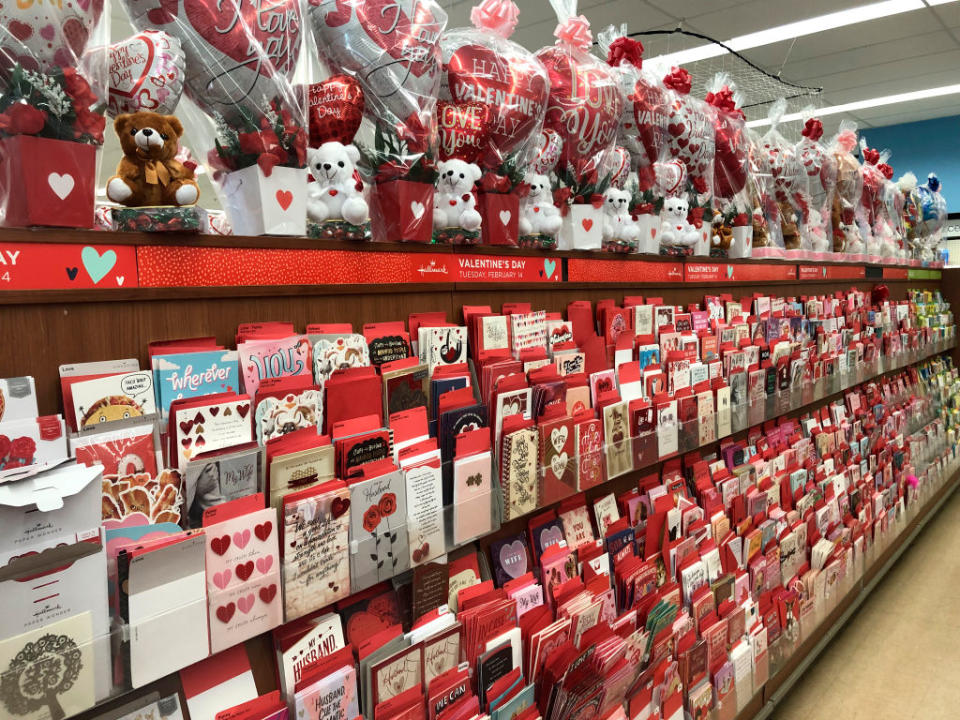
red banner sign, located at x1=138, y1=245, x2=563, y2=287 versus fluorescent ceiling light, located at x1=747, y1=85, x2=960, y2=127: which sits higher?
fluorescent ceiling light, located at x1=747, y1=85, x2=960, y2=127

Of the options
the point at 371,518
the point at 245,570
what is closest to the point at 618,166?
the point at 371,518

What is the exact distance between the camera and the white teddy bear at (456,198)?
146 centimetres

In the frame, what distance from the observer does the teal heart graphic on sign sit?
96 centimetres

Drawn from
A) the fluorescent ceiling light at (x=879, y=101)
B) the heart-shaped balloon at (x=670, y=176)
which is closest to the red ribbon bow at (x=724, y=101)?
the heart-shaped balloon at (x=670, y=176)

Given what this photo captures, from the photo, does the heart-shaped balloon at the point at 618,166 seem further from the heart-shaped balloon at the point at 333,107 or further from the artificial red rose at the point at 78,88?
the artificial red rose at the point at 78,88

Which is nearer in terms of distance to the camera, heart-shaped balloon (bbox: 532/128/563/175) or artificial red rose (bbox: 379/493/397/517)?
artificial red rose (bbox: 379/493/397/517)

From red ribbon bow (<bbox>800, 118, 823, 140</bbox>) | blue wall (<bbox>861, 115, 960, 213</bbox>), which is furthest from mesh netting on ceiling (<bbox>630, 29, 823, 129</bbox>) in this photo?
blue wall (<bbox>861, 115, 960, 213</bbox>)

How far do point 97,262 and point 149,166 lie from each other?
0.53 ft

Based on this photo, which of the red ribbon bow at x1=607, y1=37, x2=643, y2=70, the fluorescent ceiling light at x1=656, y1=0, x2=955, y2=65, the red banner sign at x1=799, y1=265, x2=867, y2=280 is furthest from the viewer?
the fluorescent ceiling light at x1=656, y1=0, x2=955, y2=65

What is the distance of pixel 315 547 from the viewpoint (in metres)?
1.05

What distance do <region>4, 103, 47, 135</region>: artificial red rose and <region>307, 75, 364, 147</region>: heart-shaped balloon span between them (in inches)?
Result: 19.1

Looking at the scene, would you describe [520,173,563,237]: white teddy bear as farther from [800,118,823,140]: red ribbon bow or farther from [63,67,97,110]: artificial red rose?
[800,118,823,140]: red ribbon bow

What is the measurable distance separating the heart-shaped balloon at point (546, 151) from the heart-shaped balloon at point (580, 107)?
0.10 ft

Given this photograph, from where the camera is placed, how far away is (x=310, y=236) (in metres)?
1.26
